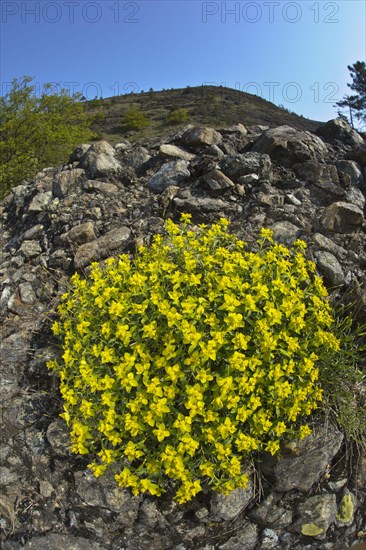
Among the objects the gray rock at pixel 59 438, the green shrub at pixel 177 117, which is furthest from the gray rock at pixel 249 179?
the green shrub at pixel 177 117

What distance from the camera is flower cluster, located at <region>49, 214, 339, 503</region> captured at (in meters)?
2.69

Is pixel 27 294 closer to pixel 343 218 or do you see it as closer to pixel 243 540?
pixel 243 540

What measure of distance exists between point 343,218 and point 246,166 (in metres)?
1.14

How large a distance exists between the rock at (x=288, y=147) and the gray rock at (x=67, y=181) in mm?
2091

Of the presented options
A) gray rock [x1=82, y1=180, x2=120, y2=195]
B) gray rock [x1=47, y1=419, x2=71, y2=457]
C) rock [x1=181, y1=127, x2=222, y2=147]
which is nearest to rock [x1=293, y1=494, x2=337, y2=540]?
gray rock [x1=47, y1=419, x2=71, y2=457]

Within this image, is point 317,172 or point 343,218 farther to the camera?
point 317,172

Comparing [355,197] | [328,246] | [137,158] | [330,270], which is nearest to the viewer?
[330,270]

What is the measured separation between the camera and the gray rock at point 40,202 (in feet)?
19.3

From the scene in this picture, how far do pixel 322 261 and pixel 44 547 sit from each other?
2.96 metres

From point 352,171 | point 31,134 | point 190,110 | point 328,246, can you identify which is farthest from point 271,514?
point 190,110

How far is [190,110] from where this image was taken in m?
37.2

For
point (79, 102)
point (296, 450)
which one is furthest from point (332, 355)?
point (79, 102)

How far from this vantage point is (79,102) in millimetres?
17234

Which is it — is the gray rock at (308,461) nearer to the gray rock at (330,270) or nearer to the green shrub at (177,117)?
the gray rock at (330,270)
